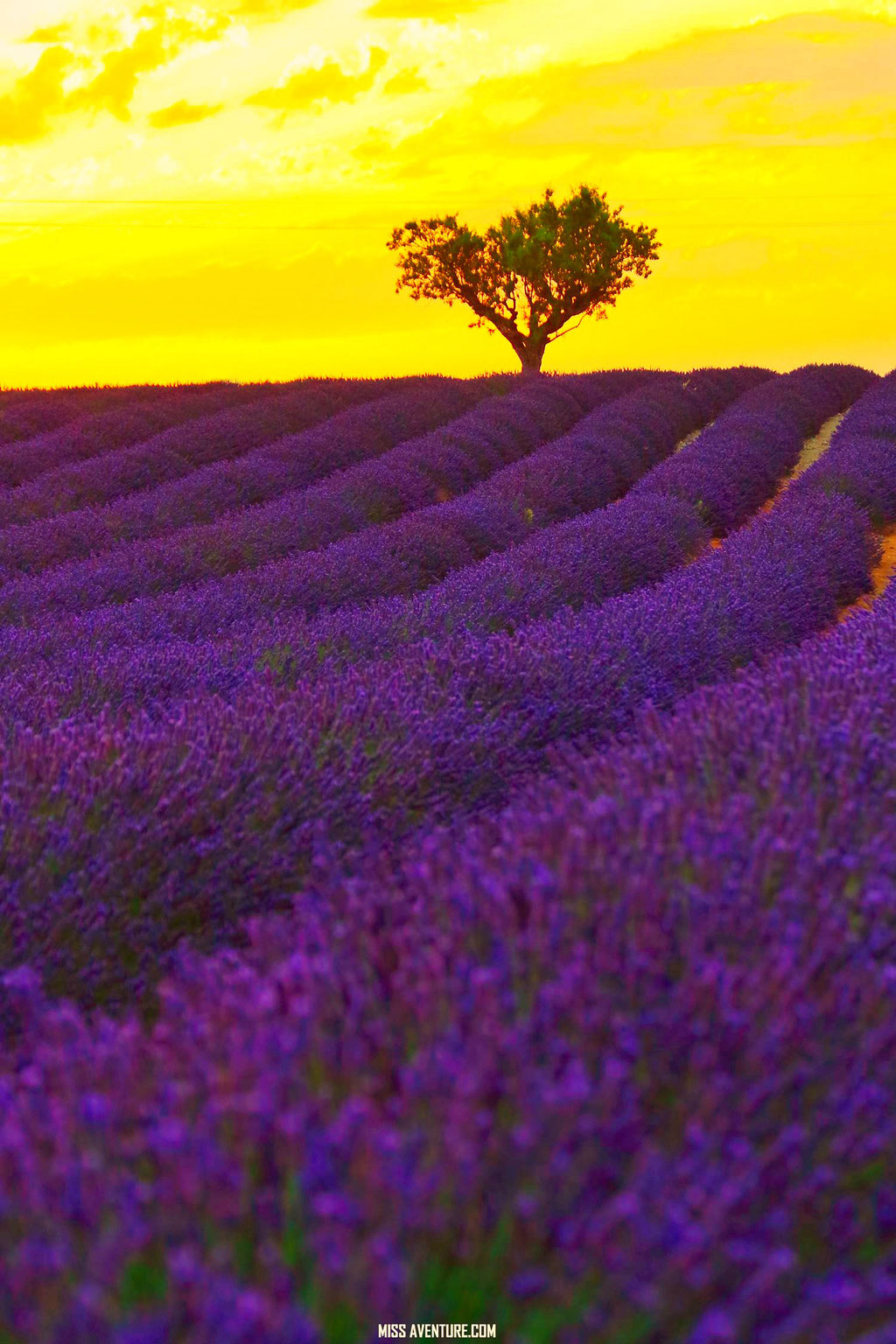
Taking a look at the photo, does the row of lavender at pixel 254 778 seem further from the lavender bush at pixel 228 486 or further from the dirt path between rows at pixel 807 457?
the dirt path between rows at pixel 807 457

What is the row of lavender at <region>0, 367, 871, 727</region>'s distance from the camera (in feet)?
15.1

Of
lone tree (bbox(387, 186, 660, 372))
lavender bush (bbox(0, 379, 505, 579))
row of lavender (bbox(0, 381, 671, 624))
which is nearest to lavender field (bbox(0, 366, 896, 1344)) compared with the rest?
row of lavender (bbox(0, 381, 671, 624))

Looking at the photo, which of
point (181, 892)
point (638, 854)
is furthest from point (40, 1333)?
point (181, 892)

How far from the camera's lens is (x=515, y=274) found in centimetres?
2602

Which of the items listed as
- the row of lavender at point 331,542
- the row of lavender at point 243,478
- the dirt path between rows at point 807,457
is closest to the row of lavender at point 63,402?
the row of lavender at point 243,478

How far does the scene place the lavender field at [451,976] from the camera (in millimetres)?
1131

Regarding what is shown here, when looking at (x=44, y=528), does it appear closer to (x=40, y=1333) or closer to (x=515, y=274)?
(x=40, y=1333)

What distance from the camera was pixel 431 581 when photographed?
770 cm

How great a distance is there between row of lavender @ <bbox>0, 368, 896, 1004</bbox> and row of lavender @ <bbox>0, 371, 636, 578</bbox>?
4.89 m

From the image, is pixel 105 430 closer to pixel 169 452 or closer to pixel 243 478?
pixel 169 452

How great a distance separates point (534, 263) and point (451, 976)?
25.2 metres

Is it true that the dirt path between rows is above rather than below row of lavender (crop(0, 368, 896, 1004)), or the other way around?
above

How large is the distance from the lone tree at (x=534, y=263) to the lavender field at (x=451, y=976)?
21.1 m

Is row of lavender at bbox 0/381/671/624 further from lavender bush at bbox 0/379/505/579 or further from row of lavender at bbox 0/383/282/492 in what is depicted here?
row of lavender at bbox 0/383/282/492
